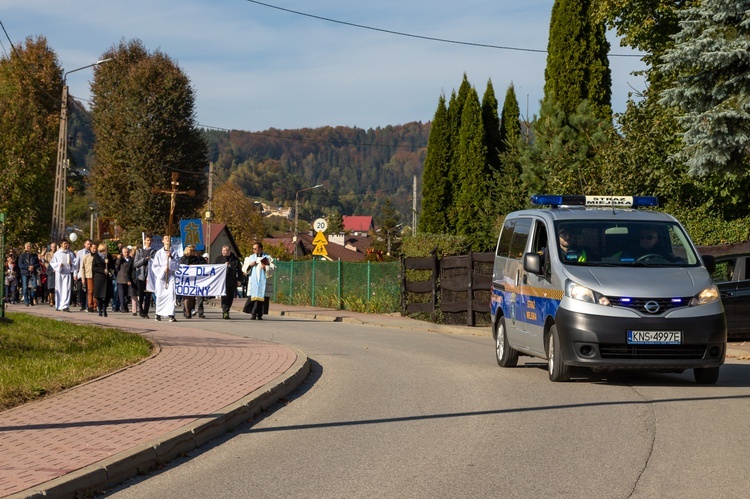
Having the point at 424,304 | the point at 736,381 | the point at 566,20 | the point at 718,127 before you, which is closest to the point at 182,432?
the point at 736,381

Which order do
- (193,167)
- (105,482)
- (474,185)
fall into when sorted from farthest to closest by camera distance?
1. (193,167)
2. (474,185)
3. (105,482)

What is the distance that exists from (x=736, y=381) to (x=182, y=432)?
293 inches

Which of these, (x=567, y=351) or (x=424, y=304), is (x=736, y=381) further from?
(x=424, y=304)

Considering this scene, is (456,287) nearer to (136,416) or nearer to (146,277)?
(146,277)

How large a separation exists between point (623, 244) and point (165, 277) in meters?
13.7

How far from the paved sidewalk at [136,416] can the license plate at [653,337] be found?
3.81 m

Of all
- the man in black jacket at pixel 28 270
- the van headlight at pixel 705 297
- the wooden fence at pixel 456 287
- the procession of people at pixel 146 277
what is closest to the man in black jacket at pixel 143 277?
the procession of people at pixel 146 277

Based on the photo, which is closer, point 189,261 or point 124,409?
point 124,409

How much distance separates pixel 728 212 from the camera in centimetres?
2555

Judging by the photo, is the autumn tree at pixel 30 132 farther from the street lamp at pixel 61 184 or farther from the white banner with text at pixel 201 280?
the white banner with text at pixel 201 280

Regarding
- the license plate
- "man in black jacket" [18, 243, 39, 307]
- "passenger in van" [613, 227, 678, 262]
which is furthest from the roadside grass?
"man in black jacket" [18, 243, 39, 307]

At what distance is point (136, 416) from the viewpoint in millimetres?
9070

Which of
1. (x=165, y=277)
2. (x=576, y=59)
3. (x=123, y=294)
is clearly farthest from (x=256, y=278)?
(x=576, y=59)

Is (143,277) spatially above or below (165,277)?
below
